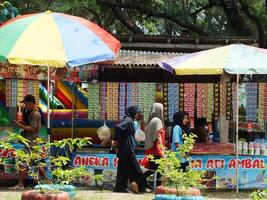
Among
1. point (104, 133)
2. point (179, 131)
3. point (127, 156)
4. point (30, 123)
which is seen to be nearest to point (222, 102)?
point (179, 131)

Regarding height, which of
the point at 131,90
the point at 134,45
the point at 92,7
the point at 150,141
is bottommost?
the point at 150,141

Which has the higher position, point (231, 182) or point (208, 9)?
point (208, 9)

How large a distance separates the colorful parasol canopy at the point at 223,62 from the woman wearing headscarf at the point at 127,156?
1143 mm

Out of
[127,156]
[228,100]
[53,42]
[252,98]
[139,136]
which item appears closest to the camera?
[53,42]

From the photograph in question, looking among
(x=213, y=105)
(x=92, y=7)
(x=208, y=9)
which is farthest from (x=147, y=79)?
(x=208, y=9)

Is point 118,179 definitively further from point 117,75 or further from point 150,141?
point 117,75

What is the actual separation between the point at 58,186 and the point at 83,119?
5500 mm

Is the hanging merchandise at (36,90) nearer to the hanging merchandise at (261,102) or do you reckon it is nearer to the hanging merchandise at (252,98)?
the hanging merchandise at (252,98)

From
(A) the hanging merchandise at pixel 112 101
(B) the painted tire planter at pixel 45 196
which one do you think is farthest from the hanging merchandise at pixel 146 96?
(B) the painted tire planter at pixel 45 196

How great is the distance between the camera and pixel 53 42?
9945 millimetres

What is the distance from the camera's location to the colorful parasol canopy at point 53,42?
31.8ft

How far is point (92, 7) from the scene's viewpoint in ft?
60.7

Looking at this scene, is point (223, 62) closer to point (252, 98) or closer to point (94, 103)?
point (252, 98)

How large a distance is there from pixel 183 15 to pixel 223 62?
10.0 meters
